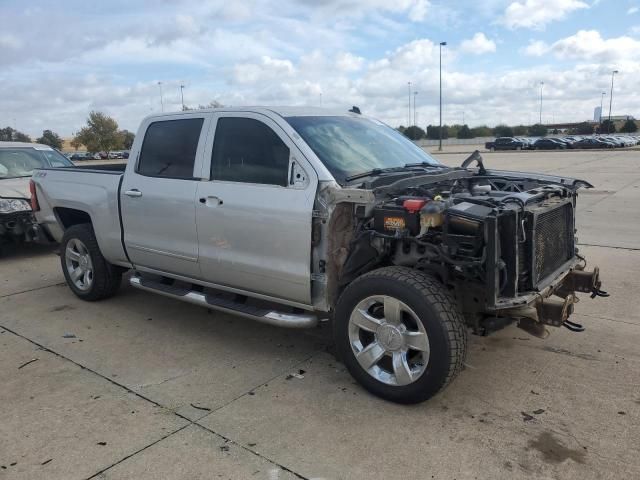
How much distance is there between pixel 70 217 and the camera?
6.12m

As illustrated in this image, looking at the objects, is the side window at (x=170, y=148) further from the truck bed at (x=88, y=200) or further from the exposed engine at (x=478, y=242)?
the exposed engine at (x=478, y=242)

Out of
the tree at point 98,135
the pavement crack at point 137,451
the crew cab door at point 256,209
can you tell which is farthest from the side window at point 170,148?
the tree at point 98,135

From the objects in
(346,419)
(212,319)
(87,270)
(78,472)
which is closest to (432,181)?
(346,419)

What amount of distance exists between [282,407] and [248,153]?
1.95 m

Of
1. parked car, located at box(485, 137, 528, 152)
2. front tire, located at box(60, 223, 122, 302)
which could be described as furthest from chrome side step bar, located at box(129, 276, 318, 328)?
parked car, located at box(485, 137, 528, 152)

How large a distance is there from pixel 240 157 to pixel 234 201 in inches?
14.8

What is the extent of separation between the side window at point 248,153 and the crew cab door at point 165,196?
0.68 ft

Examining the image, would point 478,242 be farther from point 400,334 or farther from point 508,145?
point 508,145

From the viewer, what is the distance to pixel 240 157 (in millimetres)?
4262

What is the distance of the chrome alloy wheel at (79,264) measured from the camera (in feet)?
18.9

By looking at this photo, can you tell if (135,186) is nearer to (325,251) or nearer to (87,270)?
(87,270)

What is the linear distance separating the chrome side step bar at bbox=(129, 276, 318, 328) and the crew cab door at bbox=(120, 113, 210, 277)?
162 millimetres

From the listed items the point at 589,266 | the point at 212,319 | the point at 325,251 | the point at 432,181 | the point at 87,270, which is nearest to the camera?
the point at 325,251

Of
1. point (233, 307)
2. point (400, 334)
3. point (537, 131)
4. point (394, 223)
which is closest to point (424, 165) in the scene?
point (394, 223)
